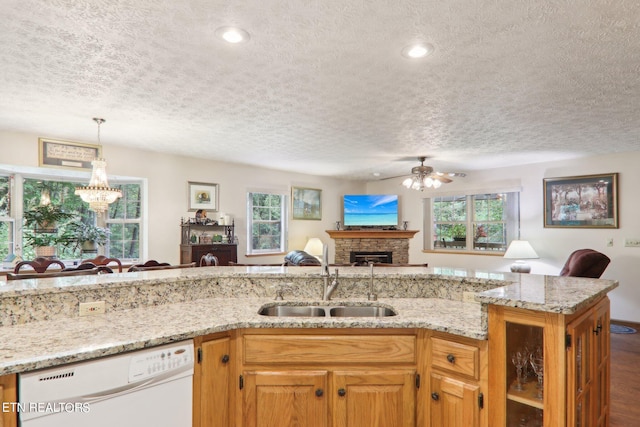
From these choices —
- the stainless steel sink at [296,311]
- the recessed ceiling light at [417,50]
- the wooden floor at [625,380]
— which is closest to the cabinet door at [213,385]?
the stainless steel sink at [296,311]

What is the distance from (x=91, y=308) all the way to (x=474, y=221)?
629 cm

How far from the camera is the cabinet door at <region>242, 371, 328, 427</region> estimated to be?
183 cm

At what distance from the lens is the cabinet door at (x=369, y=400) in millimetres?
1833

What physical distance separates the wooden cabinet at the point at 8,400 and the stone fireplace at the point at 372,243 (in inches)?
252

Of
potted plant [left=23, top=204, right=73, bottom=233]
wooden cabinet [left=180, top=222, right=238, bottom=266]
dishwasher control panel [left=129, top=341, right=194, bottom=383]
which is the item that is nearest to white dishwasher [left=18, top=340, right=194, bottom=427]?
dishwasher control panel [left=129, top=341, right=194, bottom=383]

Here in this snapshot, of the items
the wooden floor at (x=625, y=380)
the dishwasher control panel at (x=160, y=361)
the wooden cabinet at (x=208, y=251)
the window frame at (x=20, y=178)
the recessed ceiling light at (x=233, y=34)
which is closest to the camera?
the dishwasher control panel at (x=160, y=361)

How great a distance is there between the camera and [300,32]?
206 cm

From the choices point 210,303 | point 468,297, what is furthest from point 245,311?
point 468,297

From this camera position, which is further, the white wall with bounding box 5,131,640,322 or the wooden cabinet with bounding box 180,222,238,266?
the wooden cabinet with bounding box 180,222,238,266

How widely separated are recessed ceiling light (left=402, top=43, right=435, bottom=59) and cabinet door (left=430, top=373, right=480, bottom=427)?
1.75 m

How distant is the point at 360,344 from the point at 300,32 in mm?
1630

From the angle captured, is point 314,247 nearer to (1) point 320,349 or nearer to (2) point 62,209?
(2) point 62,209

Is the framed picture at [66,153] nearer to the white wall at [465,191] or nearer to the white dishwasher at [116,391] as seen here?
the white wall at [465,191]

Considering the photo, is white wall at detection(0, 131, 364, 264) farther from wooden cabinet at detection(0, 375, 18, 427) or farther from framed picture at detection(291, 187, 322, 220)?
wooden cabinet at detection(0, 375, 18, 427)
